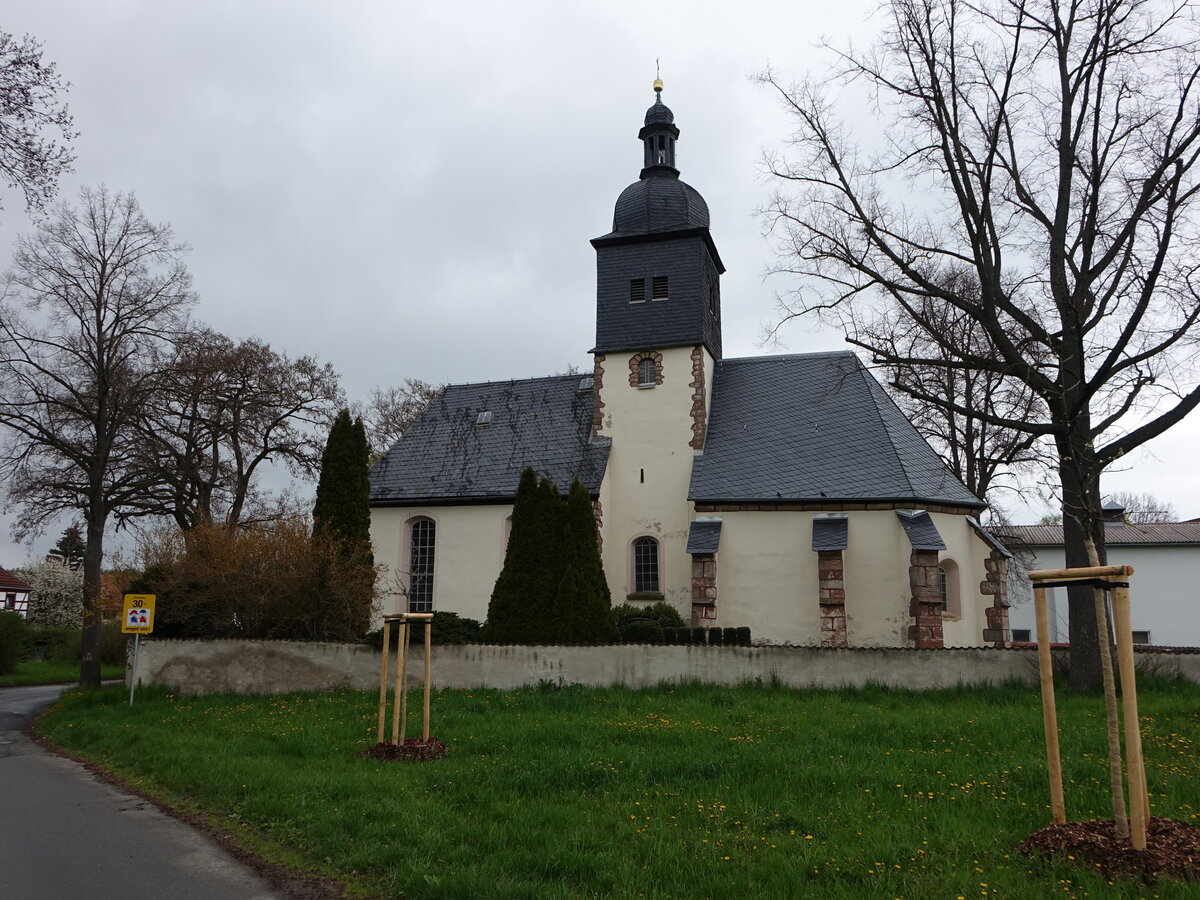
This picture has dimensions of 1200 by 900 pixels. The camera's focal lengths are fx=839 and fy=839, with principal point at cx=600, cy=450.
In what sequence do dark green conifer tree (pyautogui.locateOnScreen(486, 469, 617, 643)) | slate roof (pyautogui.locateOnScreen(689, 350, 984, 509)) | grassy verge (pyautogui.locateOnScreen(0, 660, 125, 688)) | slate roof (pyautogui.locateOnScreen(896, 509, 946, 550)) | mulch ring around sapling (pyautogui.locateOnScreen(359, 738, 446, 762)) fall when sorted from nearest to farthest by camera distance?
mulch ring around sapling (pyautogui.locateOnScreen(359, 738, 446, 762)) → dark green conifer tree (pyautogui.locateOnScreen(486, 469, 617, 643)) → slate roof (pyautogui.locateOnScreen(896, 509, 946, 550)) → slate roof (pyautogui.locateOnScreen(689, 350, 984, 509)) → grassy verge (pyautogui.locateOnScreen(0, 660, 125, 688))

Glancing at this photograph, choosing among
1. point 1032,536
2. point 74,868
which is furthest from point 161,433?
point 1032,536

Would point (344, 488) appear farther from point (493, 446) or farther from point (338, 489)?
point (493, 446)

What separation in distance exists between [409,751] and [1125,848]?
683 centimetres

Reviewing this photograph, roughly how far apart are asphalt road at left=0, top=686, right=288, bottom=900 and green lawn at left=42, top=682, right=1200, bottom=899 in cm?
41

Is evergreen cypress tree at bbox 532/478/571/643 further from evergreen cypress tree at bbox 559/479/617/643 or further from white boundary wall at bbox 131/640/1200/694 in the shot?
white boundary wall at bbox 131/640/1200/694

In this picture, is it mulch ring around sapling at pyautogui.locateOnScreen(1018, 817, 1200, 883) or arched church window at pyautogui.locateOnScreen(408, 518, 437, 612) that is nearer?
mulch ring around sapling at pyautogui.locateOnScreen(1018, 817, 1200, 883)

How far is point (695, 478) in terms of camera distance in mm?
21000

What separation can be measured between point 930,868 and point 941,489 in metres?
15.2

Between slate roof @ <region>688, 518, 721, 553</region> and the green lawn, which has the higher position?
slate roof @ <region>688, 518, 721, 553</region>

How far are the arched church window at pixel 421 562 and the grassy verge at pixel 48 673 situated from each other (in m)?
9.99

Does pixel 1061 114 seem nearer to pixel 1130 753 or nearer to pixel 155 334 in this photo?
pixel 1130 753

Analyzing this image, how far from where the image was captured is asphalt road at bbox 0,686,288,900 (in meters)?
5.59

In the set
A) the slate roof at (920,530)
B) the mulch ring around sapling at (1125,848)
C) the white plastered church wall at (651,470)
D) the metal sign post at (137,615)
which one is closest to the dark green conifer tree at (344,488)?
the metal sign post at (137,615)

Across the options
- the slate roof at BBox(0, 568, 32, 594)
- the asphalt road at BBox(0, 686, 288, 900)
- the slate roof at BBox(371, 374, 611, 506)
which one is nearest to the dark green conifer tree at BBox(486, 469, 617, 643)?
the slate roof at BBox(371, 374, 611, 506)
